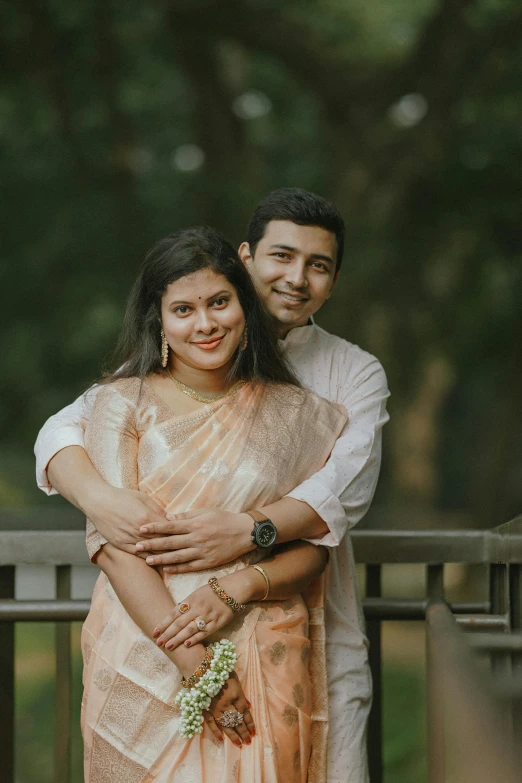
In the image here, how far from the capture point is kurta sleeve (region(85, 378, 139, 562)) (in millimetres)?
1442

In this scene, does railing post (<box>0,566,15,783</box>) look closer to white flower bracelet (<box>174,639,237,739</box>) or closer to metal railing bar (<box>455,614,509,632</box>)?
white flower bracelet (<box>174,639,237,739</box>)

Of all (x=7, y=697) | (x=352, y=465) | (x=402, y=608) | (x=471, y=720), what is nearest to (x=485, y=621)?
(x=402, y=608)

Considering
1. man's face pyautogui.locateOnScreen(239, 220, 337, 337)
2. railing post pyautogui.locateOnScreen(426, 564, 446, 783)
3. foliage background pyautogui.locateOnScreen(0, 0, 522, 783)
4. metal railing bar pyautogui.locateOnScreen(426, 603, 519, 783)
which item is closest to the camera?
metal railing bar pyautogui.locateOnScreen(426, 603, 519, 783)

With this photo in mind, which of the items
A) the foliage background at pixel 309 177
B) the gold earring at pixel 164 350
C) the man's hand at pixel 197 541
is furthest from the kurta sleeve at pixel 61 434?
the foliage background at pixel 309 177

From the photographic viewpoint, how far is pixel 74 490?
57.1 inches

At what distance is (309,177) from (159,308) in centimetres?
546

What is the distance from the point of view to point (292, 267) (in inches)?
68.8

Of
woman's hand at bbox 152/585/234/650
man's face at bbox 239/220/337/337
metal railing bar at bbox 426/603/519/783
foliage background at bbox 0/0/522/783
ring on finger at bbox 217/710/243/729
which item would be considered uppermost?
foliage background at bbox 0/0/522/783

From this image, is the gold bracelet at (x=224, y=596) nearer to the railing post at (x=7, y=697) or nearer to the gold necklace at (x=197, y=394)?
the gold necklace at (x=197, y=394)

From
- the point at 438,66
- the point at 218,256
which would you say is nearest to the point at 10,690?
the point at 218,256

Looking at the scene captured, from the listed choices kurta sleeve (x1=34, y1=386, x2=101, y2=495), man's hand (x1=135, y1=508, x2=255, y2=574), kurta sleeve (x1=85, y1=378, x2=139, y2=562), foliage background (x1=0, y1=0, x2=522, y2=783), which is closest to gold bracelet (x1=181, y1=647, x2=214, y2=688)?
man's hand (x1=135, y1=508, x2=255, y2=574)

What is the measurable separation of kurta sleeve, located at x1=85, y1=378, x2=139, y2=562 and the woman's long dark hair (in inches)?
2.4

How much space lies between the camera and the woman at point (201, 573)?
1360mm

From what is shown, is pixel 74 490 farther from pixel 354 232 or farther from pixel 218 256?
pixel 354 232
